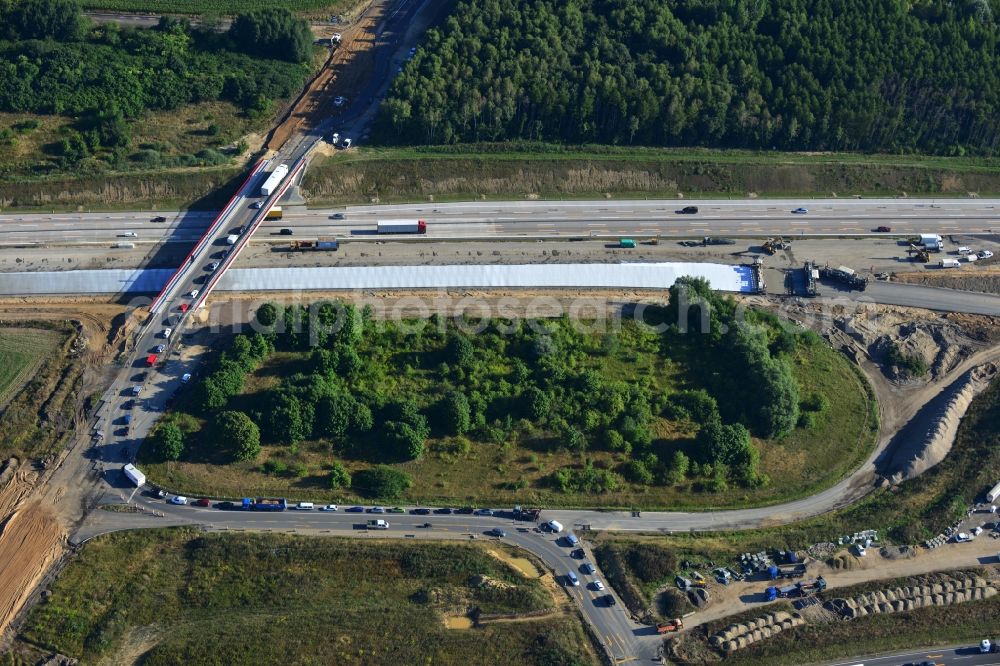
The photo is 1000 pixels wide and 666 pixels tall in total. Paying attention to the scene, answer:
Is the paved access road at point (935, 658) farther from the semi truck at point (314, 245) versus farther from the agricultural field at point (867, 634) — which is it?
the semi truck at point (314, 245)

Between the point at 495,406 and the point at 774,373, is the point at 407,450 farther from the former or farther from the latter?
the point at 774,373

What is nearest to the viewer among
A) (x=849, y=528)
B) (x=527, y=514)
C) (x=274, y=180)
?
(x=527, y=514)

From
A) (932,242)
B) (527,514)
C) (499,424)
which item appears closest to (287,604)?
(527,514)

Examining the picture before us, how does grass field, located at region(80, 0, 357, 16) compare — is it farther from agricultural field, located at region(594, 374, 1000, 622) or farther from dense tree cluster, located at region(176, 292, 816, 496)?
agricultural field, located at region(594, 374, 1000, 622)

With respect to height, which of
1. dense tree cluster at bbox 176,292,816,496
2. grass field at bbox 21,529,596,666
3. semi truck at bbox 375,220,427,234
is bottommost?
grass field at bbox 21,529,596,666

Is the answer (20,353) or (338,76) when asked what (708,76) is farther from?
(20,353)

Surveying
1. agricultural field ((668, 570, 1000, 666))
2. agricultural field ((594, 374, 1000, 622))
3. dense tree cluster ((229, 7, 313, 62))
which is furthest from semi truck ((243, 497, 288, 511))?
dense tree cluster ((229, 7, 313, 62))
